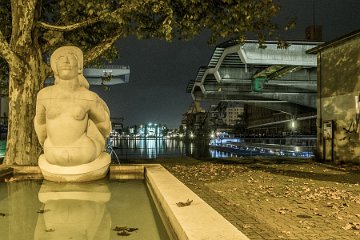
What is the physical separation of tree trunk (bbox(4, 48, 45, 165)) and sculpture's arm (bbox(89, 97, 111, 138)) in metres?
3.83

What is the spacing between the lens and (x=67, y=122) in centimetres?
920

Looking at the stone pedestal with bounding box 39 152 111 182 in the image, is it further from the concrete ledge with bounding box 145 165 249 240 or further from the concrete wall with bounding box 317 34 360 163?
the concrete wall with bounding box 317 34 360 163

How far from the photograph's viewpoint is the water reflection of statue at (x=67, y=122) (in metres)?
9.20

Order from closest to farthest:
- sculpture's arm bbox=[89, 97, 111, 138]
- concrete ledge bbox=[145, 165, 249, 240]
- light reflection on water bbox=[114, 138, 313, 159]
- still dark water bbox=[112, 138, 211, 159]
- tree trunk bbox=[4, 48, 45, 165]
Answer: concrete ledge bbox=[145, 165, 249, 240] < sculpture's arm bbox=[89, 97, 111, 138] < tree trunk bbox=[4, 48, 45, 165] < still dark water bbox=[112, 138, 211, 159] < light reflection on water bbox=[114, 138, 313, 159]

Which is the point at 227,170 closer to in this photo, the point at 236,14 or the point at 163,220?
the point at 236,14

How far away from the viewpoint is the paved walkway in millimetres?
5559

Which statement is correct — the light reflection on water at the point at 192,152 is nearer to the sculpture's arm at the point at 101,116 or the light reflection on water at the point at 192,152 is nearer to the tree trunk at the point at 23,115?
the tree trunk at the point at 23,115

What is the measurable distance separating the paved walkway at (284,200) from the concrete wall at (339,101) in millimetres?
3017

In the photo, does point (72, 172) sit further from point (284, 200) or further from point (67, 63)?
point (284, 200)

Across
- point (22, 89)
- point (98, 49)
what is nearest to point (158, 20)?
point (98, 49)

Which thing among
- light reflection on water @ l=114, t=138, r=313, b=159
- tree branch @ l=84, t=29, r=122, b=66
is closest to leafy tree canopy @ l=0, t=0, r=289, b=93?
tree branch @ l=84, t=29, r=122, b=66

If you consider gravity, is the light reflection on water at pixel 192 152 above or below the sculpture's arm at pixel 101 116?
below

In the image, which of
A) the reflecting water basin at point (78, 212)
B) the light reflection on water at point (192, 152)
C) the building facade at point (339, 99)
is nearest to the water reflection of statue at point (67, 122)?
the reflecting water basin at point (78, 212)

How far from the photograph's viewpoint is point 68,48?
9.46 meters
